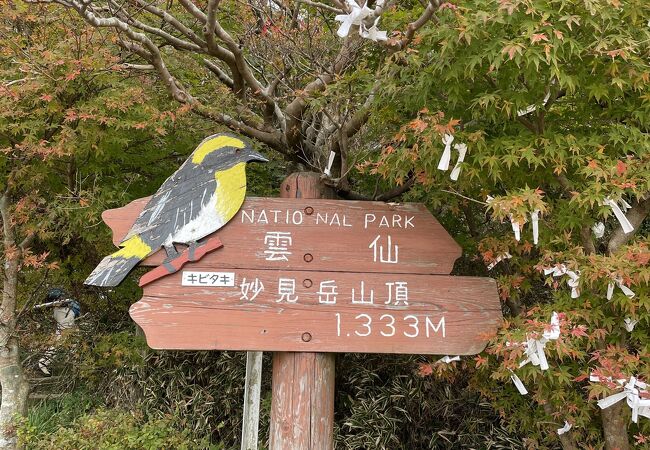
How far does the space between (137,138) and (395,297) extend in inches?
101

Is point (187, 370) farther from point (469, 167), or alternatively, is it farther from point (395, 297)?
point (469, 167)

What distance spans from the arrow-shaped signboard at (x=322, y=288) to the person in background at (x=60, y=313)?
8.62 feet

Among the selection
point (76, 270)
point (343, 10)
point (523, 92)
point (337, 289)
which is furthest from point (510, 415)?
point (76, 270)

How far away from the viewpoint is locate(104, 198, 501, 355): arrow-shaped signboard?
8.39ft

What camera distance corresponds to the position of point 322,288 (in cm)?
262

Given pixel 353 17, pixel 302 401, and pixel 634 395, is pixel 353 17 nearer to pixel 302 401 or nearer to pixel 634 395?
pixel 302 401

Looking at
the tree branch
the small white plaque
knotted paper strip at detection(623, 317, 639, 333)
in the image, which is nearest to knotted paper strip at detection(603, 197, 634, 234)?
the tree branch

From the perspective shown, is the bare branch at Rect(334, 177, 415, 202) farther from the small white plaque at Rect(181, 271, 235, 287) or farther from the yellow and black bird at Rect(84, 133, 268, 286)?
the small white plaque at Rect(181, 271, 235, 287)

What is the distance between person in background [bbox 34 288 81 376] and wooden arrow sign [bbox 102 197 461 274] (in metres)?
2.62

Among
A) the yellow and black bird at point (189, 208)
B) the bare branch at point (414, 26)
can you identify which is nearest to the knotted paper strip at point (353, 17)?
the bare branch at point (414, 26)

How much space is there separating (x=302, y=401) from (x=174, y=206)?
1.25m

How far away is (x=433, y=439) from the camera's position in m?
3.85

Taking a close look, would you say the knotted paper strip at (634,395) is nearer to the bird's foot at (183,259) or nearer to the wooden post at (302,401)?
the wooden post at (302,401)

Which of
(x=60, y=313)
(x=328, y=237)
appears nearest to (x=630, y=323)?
(x=328, y=237)
